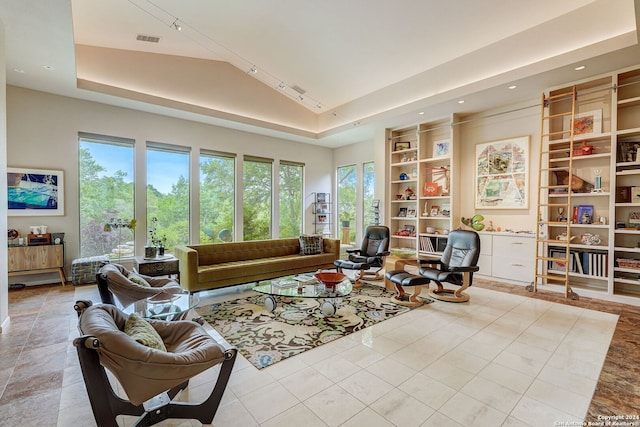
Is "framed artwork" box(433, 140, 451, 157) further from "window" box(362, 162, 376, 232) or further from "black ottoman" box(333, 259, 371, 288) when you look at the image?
"black ottoman" box(333, 259, 371, 288)

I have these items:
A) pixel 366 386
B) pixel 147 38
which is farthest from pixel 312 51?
pixel 366 386

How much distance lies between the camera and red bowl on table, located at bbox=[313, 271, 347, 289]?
11.5 ft

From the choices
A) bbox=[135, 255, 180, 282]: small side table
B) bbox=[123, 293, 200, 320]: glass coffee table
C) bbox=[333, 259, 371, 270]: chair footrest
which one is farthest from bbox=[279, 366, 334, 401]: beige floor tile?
bbox=[135, 255, 180, 282]: small side table

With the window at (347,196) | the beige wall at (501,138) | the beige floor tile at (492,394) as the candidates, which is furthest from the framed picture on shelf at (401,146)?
the beige floor tile at (492,394)

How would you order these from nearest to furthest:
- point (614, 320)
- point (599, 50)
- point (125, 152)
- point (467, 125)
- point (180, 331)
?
point (180, 331), point (614, 320), point (599, 50), point (125, 152), point (467, 125)

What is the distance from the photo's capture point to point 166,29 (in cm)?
467

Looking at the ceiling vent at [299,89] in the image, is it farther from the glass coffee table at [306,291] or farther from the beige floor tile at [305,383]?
the beige floor tile at [305,383]

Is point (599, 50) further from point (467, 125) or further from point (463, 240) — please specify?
point (463, 240)

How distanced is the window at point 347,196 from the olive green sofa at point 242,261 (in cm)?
235

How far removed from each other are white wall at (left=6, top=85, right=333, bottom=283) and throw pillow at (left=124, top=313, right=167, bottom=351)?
435 centimetres

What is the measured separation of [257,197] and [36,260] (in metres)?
4.06

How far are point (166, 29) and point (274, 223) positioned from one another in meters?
4.41

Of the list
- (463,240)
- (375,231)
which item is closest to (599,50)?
(463,240)

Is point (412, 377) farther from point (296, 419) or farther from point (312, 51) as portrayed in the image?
point (312, 51)
